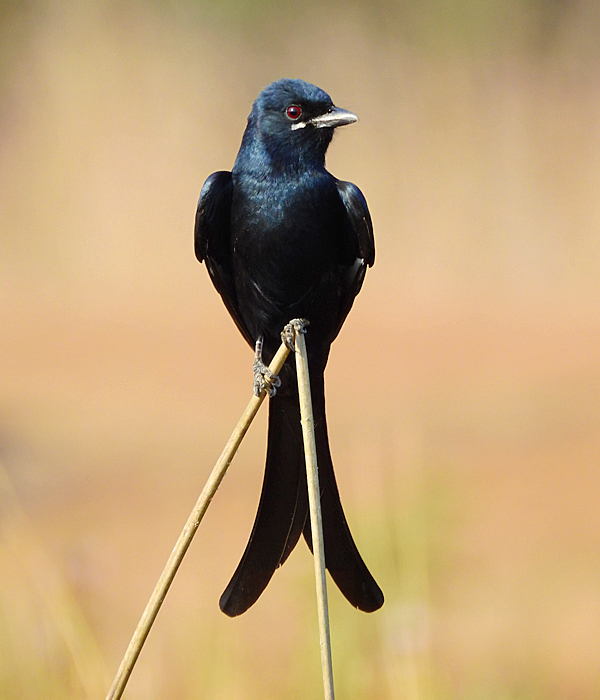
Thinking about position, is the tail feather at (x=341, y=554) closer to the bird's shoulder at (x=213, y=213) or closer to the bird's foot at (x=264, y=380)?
the bird's foot at (x=264, y=380)

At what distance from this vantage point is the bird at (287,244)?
1059 mm

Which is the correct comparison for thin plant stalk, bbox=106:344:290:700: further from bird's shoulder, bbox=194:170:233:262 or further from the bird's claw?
bird's shoulder, bbox=194:170:233:262

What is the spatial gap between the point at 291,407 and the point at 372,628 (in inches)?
15.8

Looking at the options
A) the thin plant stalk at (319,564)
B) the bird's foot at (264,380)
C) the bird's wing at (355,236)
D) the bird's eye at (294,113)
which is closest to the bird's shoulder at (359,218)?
the bird's wing at (355,236)

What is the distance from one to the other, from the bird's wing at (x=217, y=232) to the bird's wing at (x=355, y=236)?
0.16m

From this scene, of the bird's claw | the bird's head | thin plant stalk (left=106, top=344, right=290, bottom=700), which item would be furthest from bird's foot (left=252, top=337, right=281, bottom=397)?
thin plant stalk (left=106, top=344, right=290, bottom=700)

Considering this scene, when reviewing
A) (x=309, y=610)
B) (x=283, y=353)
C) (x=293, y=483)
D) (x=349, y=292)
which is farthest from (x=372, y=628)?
(x=283, y=353)

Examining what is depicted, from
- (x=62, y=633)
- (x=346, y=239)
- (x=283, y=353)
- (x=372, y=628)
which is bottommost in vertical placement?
(x=372, y=628)

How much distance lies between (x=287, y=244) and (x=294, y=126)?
0.18 metres

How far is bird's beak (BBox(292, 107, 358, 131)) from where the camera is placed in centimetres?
107

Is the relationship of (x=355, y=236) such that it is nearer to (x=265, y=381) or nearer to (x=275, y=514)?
(x=265, y=381)

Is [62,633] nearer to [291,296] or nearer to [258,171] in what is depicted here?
[291,296]

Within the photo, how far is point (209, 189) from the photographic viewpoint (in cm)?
112

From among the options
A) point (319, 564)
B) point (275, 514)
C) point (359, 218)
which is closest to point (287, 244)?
point (359, 218)
